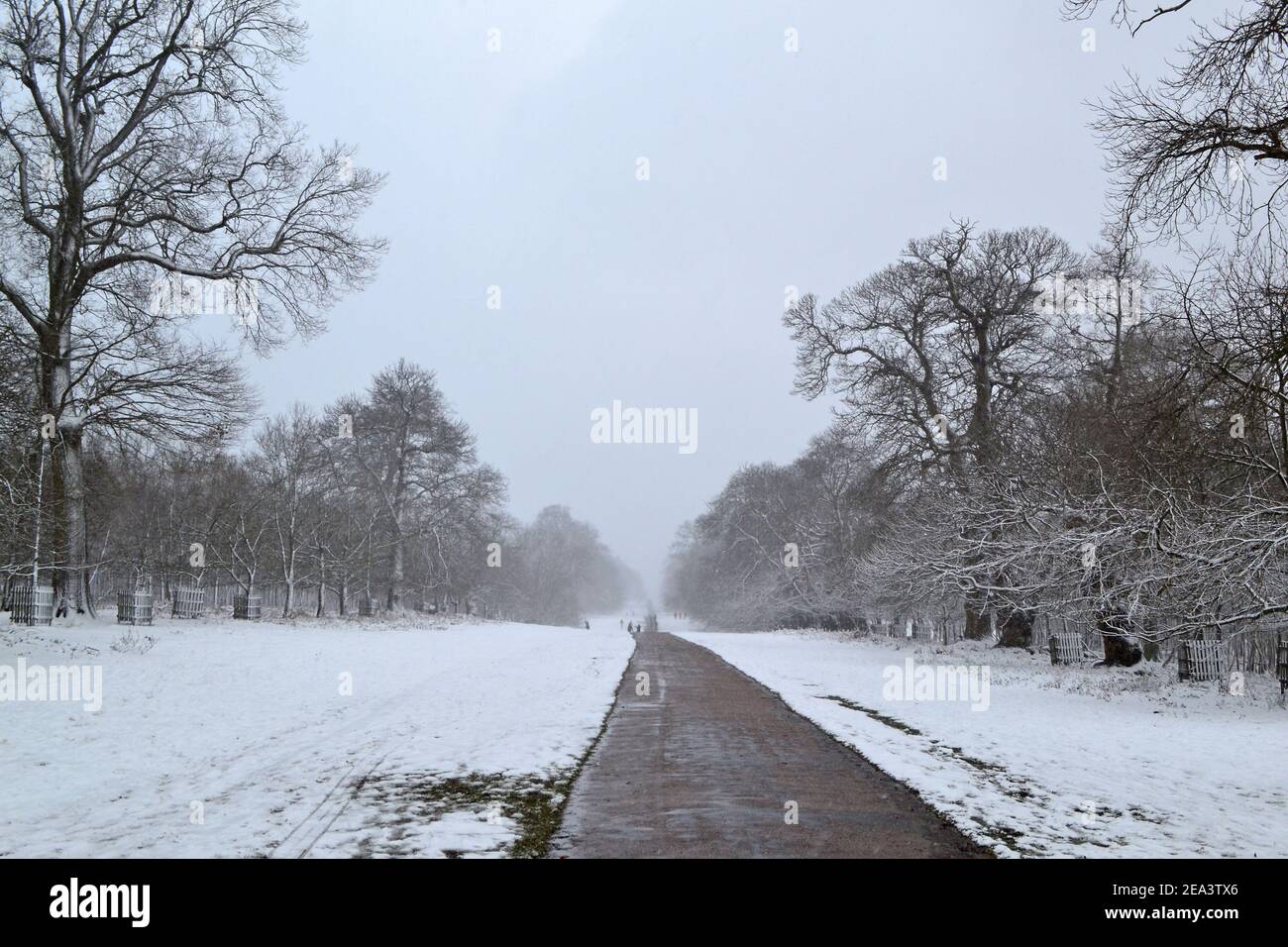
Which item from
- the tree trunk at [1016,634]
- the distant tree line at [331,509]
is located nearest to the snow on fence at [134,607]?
the distant tree line at [331,509]

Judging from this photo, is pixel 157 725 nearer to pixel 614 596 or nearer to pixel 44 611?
pixel 44 611

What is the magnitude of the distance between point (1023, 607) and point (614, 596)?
14541 cm

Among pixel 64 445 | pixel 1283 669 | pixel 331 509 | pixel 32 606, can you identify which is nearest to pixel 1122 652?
pixel 1283 669

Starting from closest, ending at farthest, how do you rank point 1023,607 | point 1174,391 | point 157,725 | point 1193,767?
point 1193,767
point 157,725
point 1174,391
point 1023,607

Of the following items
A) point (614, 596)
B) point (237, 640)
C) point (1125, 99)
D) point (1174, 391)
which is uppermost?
point (1125, 99)

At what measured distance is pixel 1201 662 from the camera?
14.9m

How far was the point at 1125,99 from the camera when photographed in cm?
848

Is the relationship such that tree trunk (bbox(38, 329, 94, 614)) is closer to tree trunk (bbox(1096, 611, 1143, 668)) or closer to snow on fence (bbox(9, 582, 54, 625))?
snow on fence (bbox(9, 582, 54, 625))

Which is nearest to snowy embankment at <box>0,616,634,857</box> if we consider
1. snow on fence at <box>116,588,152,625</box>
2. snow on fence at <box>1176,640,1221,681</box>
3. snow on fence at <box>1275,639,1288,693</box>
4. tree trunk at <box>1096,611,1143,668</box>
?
snow on fence at <box>116,588,152,625</box>

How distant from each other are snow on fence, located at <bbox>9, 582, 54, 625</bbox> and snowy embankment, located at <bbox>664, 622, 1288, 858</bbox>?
→ 15.1m

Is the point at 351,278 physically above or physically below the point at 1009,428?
above

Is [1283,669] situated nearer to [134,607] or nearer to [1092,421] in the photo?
[1092,421]

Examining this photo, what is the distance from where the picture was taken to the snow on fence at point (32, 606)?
1659cm
